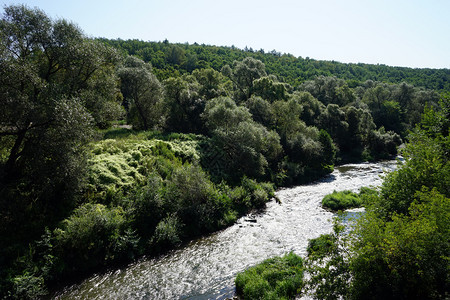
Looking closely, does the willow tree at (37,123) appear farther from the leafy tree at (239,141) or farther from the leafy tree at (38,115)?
the leafy tree at (239,141)

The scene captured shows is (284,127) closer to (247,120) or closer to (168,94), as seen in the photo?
(247,120)

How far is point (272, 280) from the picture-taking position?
46.2 ft

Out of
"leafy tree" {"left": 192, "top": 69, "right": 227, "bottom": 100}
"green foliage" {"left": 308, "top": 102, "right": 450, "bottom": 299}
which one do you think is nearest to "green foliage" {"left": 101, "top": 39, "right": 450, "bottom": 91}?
"leafy tree" {"left": 192, "top": 69, "right": 227, "bottom": 100}

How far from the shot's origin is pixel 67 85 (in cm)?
1931

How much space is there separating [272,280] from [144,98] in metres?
34.4

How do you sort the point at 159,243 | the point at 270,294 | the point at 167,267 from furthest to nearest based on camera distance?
the point at 159,243
the point at 167,267
the point at 270,294

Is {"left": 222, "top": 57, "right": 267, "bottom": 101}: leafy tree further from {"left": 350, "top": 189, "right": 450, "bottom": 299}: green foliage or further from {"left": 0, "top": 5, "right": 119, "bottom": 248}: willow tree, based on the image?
{"left": 350, "top": 189, "right": 450, "bottom": 299}: green foliage

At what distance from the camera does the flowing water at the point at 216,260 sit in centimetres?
1403

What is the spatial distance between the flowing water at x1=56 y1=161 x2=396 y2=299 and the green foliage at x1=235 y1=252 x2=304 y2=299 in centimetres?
107

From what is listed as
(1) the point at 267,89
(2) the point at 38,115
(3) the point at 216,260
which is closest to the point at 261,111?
(1) the point at 267,89

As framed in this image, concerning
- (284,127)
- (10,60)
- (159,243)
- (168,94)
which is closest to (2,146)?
(10,60)

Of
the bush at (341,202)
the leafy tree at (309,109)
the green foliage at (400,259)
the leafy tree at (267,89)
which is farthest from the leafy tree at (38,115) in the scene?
the leafy tree at (309,109)

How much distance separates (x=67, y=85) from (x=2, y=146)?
616 centimetres

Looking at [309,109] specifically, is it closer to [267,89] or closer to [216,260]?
[267,89]
